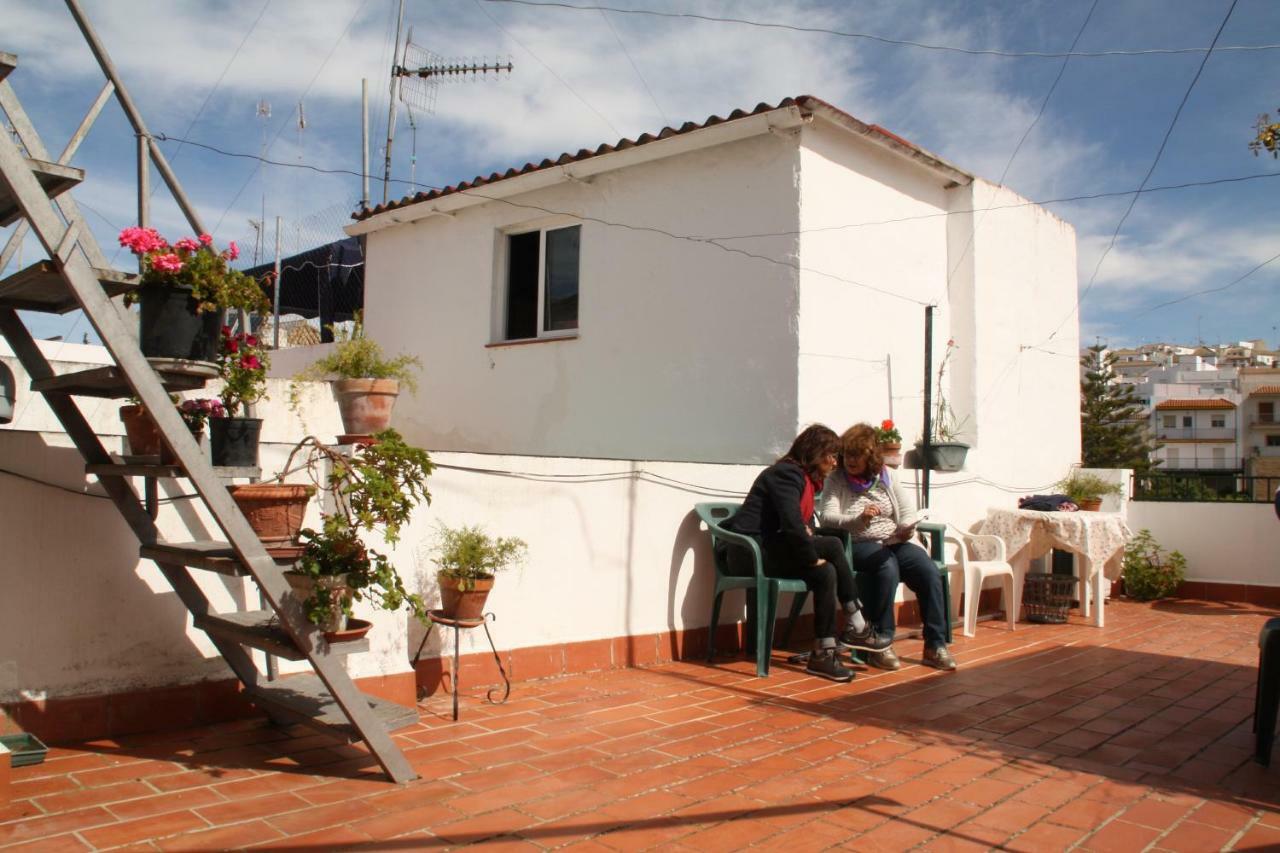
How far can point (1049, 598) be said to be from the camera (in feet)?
25.2

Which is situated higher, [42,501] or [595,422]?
[595,422]

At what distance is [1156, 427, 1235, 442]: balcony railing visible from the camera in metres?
66.0

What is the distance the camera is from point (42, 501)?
347cm

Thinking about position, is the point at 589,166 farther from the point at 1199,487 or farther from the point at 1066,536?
the point at 1199,487

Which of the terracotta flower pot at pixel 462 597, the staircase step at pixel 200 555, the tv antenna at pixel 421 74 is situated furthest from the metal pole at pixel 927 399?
the tv antenna at pixel 421 74

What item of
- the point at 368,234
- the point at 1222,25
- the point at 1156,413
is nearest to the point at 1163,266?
the point at 1222,25

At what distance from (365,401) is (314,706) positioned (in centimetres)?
253

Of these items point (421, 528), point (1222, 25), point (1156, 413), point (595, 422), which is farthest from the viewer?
point (1156, 413)

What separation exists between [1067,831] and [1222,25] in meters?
5.74

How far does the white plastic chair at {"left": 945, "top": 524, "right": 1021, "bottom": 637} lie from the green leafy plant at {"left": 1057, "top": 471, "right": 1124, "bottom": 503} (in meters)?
1.56

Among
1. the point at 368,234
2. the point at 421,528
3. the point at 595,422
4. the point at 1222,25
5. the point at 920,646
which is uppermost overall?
the point at 1222,25

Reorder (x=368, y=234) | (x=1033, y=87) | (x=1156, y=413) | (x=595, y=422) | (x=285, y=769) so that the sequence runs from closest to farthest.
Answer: (x=285, y=769), (x=595, y=422), (x=1033, y=87), (x=368, y=234), (x=1156, y=413)

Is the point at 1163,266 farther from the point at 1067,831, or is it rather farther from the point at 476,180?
the point at 1067,831

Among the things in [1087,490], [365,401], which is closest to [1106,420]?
[1087,490]
